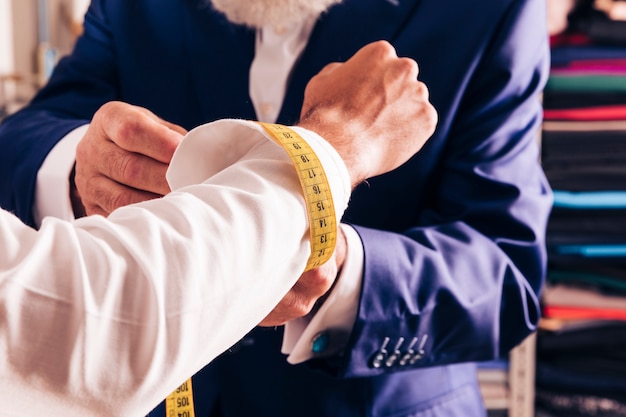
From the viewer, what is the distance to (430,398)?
820mm

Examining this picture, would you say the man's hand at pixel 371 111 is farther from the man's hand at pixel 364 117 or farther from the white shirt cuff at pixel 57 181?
the white shirt cuff at pixel 57 181

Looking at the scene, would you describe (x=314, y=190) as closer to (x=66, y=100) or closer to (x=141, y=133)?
(x=141, y=133)

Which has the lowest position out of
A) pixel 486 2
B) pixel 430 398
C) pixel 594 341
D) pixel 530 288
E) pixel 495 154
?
pixel 594 341

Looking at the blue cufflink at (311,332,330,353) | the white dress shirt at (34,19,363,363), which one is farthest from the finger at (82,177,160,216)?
the blue cufflink at (311,332,330,353)

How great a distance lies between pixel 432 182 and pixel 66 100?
0.48 meters

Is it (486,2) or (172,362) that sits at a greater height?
(486,2)

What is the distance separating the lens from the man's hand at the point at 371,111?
1.81 ft

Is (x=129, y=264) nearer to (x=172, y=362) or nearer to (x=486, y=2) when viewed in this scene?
(x=172, y=362)

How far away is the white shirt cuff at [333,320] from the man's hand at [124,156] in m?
0.18

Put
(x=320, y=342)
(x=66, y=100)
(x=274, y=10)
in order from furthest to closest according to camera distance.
Answer: (x=66, y=100) → (x=274, y=10) → (x=320, y=342)

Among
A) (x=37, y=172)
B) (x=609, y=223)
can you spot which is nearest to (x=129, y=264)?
(x=37, y=172)

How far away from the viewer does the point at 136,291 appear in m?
0.38

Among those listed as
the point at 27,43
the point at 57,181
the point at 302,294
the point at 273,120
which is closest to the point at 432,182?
the point at 273,120

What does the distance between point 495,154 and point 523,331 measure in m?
0.21
